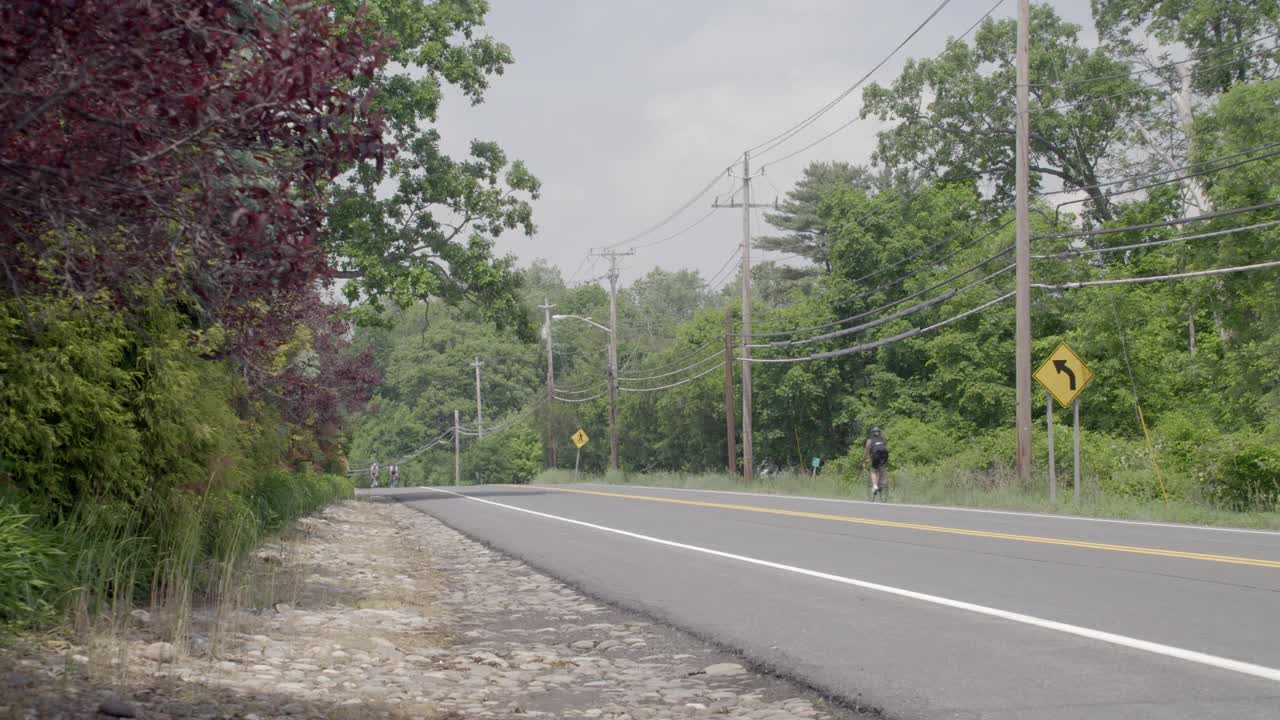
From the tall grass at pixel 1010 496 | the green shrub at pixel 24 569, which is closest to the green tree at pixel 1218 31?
the tall grass at pixel 1010 496

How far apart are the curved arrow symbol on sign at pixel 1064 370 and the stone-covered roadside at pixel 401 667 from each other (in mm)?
15154

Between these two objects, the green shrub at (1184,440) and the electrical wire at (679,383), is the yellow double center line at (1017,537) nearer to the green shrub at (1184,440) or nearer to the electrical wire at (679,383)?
the green shrub at (1184,440)

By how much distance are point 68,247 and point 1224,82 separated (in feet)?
155

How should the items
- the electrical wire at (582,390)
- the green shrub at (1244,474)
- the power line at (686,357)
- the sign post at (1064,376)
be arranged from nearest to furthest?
the green shrub at (1244,474), the sign post at (1064,376), the power line at (686,357), the electrical wire at (582,390)

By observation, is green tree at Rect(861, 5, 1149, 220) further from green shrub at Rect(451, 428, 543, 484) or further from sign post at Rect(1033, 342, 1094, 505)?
green shrub at Rect(451, 428, 543, 484)

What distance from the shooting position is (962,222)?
5244 centimetres

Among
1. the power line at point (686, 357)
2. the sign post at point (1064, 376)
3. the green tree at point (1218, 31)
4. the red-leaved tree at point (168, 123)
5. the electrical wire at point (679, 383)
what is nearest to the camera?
the red-leaved tree at point (168, 123)

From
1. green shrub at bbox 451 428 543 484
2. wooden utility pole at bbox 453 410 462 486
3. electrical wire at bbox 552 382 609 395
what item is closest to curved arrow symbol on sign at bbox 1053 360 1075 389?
electrical wire at bbox 552 382 609 395

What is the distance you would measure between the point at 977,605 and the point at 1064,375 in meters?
15.6

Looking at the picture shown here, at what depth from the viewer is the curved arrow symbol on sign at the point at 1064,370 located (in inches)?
912

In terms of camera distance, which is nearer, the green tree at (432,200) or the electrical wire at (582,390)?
the green tree at (432,200)

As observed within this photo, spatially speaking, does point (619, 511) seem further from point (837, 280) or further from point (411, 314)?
point (411, 314)

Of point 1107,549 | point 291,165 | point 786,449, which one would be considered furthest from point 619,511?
point 786,449

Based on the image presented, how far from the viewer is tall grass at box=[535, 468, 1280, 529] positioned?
61.0 ft
